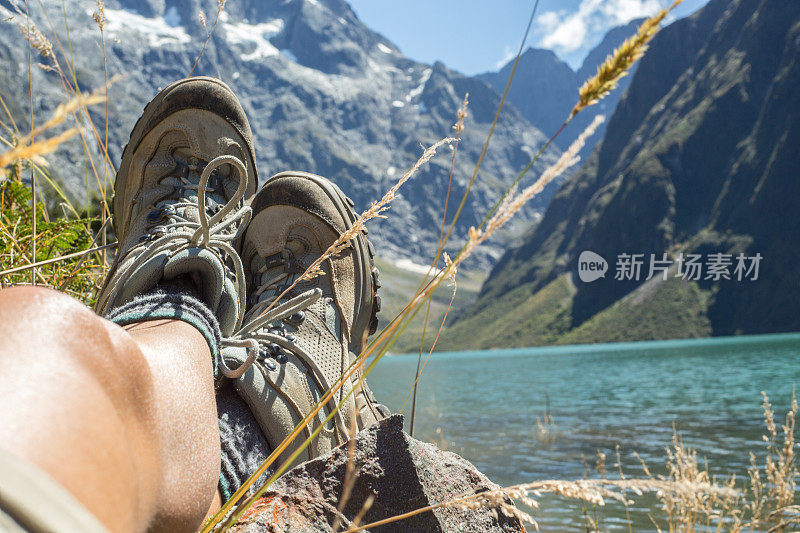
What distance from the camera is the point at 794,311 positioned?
80.7 metres

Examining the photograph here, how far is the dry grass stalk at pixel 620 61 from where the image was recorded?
1.67 ft

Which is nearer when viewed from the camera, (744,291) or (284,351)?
(284,351)

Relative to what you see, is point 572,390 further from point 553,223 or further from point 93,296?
point 553,223

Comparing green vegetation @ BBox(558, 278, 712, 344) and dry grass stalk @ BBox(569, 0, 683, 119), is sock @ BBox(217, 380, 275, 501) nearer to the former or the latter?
Answer: dry grass stalk @ BBox(569, 0, 683, 119)

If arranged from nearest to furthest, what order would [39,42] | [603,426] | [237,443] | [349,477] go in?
1. [349,477]
2. [237,443]
3. [39,42]
4. [603,426]

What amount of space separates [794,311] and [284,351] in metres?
98.2

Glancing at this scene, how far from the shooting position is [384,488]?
126 cm

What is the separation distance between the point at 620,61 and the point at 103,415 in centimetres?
65

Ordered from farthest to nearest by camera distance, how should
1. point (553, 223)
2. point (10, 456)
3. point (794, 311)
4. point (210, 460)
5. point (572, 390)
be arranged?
1. point (553, 223)
2. point (794, 311)
3. point (572, 390)
4. point (210, 460)
5. point (10, 456)

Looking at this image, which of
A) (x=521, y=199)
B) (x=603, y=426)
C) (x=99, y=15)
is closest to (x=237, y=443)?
(x=521, y=199)

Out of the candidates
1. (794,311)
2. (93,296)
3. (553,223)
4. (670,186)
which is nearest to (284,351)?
(93,296)

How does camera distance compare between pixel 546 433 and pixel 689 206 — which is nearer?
pixel 546 433

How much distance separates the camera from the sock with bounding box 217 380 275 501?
133cm

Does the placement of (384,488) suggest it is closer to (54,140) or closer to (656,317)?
(54,140)
